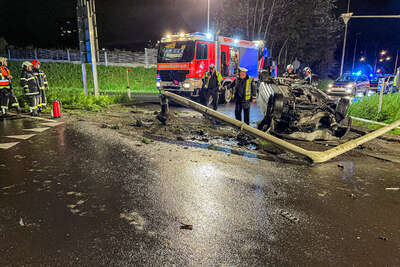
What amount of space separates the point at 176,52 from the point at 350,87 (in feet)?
42.7

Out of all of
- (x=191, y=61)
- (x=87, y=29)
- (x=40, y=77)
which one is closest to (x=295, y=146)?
(x=191, y=61)

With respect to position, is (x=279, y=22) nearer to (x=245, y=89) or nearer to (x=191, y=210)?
(x=245, y=89)

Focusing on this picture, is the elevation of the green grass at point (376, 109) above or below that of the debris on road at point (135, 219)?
above

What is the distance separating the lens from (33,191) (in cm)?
373

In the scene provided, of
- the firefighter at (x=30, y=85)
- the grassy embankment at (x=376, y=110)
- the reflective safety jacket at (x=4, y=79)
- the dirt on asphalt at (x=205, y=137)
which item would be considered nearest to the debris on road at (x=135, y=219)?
the dirt on asphalt at (x=205, y=137)

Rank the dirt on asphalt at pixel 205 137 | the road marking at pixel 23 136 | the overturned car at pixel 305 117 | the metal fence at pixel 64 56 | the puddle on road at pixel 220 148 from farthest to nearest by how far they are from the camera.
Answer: the metal fence at pixel 64 56, the overturned car at pixel 305 117, the road marking at pixel 23 136, the dirt on asphalt at pixel 205 137, the puddle on road at pixel 220 148

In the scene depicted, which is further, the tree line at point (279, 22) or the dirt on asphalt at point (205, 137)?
the tree line at point (279, 22)

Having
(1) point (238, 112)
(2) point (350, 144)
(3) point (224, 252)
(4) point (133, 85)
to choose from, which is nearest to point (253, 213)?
(3) point (224, 252)

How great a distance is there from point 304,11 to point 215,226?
3088cm

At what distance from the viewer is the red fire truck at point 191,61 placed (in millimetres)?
12258

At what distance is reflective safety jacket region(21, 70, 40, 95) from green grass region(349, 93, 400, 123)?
11268 mm

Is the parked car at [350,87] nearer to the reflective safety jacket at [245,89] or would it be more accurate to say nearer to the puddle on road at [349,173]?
the reflective safety jacket at [245,89]

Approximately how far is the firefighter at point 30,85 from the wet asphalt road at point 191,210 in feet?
12.8

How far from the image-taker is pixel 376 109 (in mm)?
9773
